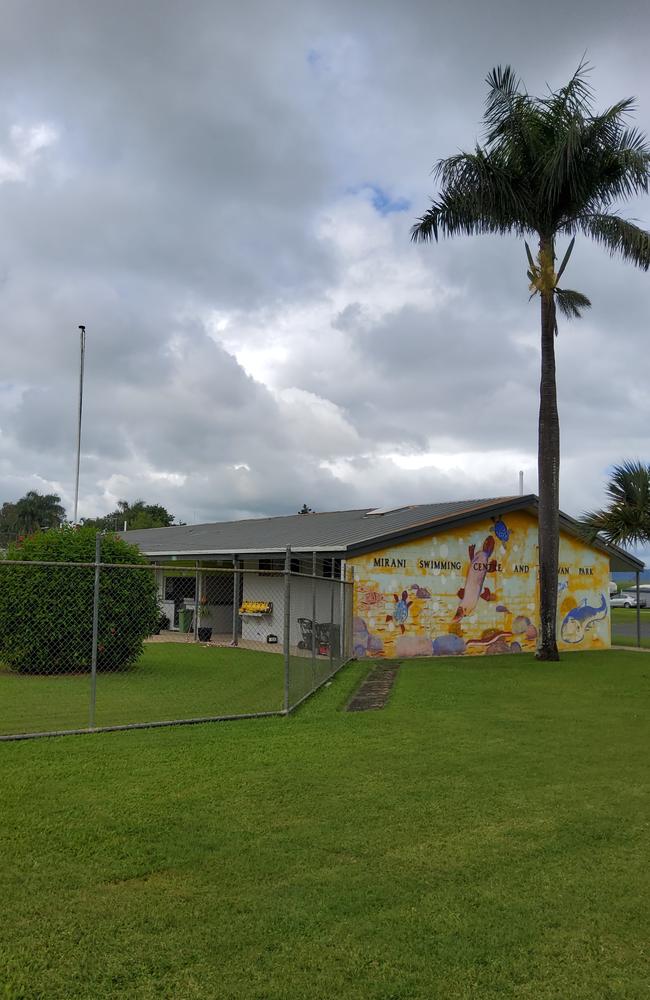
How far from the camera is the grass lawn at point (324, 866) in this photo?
3416 mm

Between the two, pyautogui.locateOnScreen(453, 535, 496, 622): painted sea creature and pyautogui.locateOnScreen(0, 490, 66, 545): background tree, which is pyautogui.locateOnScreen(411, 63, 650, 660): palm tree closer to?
pyautogui.locateOnScreen(453, 535, 496, 622): painted sea creature

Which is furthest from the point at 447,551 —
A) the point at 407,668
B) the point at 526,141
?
the point at 526,141

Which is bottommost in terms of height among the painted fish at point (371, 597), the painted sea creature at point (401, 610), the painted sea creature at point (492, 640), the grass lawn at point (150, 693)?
the grass lawn at point (150, 693)

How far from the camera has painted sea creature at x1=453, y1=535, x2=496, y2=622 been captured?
19.2m

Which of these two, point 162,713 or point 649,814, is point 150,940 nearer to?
point 649,814

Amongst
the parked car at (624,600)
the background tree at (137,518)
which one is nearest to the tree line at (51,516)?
the background tree at (137,518)

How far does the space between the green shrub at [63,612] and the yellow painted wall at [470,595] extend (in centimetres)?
523

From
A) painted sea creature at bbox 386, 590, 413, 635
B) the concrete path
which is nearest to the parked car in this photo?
painted sea creature at bbox 386, 590, 413, 635

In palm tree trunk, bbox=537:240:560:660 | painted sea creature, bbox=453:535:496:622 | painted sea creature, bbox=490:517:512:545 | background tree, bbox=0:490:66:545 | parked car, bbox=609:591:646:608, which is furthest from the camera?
background tree, bbox=0:490:66:545

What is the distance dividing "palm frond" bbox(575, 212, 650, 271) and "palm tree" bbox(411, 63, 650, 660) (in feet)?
0.08

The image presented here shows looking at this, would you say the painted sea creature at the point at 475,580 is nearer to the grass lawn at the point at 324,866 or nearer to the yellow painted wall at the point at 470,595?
the yellow painted wall at the point at 470,595

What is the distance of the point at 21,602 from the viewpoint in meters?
13.9

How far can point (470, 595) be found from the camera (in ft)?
63.8

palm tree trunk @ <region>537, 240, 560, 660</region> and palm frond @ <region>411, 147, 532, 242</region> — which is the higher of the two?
palm frond @ <region>411, 147, 532, 242</region>
